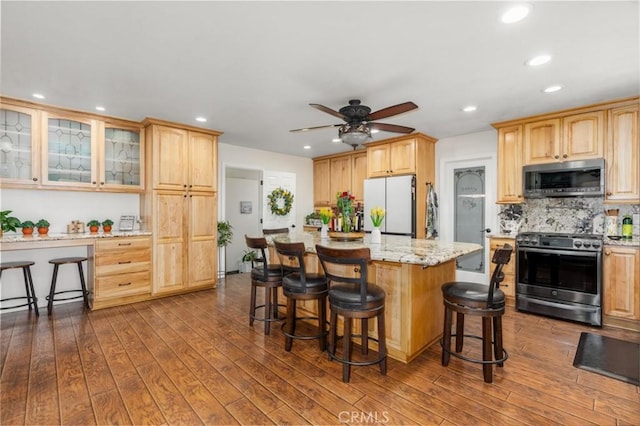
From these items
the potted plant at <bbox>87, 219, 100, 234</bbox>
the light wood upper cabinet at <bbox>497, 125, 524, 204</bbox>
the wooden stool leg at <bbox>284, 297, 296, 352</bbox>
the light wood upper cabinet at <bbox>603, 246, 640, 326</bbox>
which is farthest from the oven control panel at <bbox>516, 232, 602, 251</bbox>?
the potted plant at <bbox>87, 219, 100, 234</bbox>

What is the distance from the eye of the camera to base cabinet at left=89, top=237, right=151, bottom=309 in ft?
12.3

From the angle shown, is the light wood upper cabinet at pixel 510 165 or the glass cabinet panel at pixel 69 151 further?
the light wood upper cabinet at pixel 510 165

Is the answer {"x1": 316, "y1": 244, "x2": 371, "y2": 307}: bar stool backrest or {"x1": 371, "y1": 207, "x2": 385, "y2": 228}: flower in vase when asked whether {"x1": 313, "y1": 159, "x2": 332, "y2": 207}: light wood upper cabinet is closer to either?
{"x1": 371, "y1": 207, "x2": 385, "y2": 228}: flower in vase

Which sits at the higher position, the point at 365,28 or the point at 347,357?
the point at 365,28

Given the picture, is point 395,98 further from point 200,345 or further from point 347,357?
point 200,345

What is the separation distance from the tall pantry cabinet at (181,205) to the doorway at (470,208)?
3.91m

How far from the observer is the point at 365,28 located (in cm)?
208

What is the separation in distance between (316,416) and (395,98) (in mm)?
3050

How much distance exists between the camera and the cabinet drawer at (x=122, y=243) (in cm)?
376

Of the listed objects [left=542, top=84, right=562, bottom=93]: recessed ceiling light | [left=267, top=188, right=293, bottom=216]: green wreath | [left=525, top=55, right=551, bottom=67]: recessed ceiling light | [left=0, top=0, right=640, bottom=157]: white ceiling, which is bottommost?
[left=267, top=188, right=293, bottom=216]: green wreath

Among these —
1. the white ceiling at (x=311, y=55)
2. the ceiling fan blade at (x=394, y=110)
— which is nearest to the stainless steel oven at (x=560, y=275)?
the white ceiling at (x=311, y=55)

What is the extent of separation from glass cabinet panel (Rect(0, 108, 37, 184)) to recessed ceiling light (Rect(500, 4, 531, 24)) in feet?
16.0

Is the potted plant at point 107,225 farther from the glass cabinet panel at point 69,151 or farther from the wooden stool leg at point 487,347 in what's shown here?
the wooden stool leg at point 487,347

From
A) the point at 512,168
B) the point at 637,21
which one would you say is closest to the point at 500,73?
the point at 637,21
